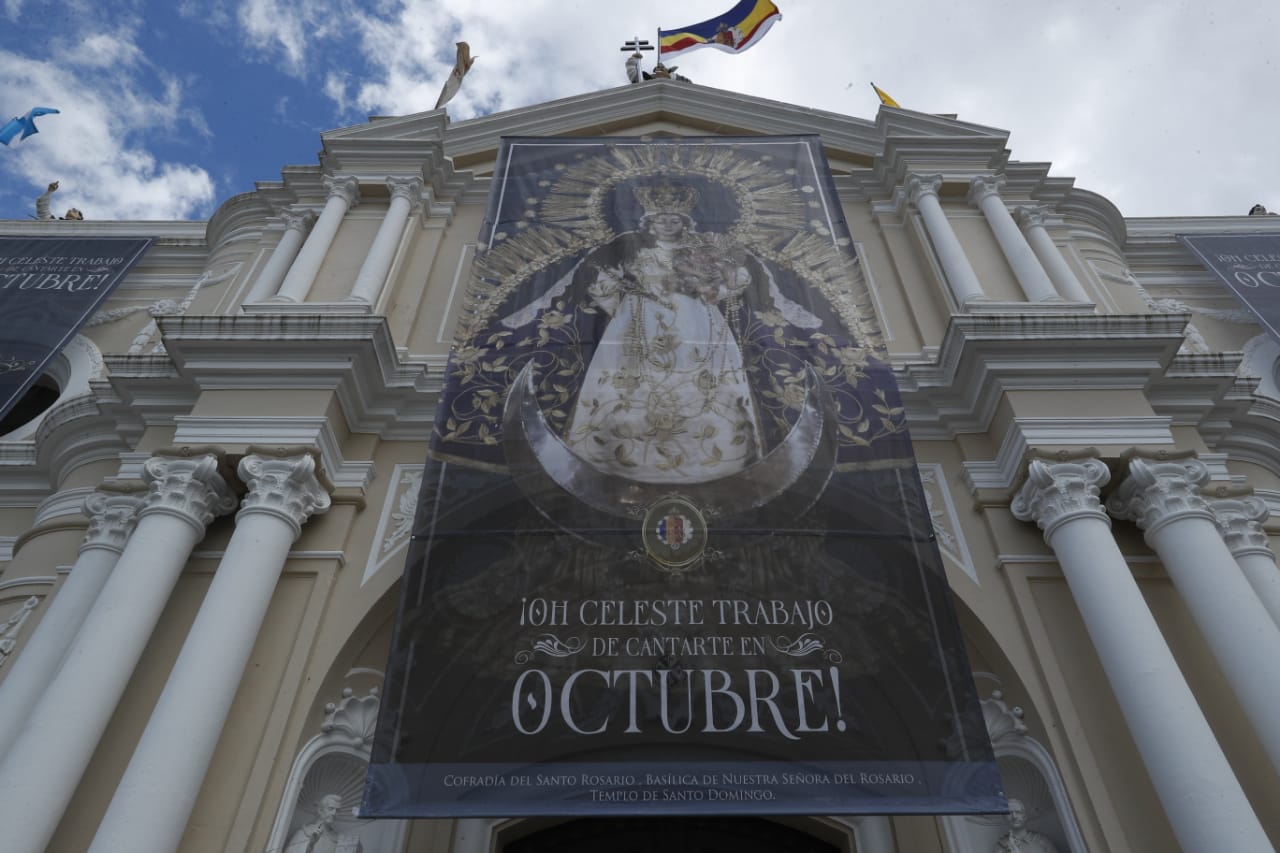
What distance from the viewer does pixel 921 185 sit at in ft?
33.1

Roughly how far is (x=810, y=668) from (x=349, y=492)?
12.9ft

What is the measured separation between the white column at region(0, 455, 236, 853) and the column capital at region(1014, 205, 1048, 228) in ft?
28.2

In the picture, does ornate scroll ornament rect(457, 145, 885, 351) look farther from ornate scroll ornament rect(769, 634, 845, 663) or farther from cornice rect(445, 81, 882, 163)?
ornate scroll ornament rect(769, 634, 845, 663)

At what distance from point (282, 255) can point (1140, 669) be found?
8.79m

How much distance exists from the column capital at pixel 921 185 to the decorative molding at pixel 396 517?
6.30 metres

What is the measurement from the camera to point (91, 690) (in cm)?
539

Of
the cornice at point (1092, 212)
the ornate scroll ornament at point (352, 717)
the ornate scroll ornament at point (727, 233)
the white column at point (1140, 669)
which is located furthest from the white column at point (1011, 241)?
the ornate scroll ornament at point (352, 717)

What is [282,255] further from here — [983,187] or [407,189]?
[983,187]

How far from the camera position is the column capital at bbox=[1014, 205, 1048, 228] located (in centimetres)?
997

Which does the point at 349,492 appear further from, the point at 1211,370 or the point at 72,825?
the point at 1211,370

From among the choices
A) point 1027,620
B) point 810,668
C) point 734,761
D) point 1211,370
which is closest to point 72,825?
point 734,761

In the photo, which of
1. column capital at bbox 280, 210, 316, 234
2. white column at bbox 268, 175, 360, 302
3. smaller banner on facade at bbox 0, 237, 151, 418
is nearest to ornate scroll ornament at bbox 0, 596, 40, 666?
smaller banner on facade at bbox 0, 237, 151, 418

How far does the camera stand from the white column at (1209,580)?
17.5 feet

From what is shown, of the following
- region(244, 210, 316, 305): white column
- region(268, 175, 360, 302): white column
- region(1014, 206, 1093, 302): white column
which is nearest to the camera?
region(268, 175, 360, 302): white column
